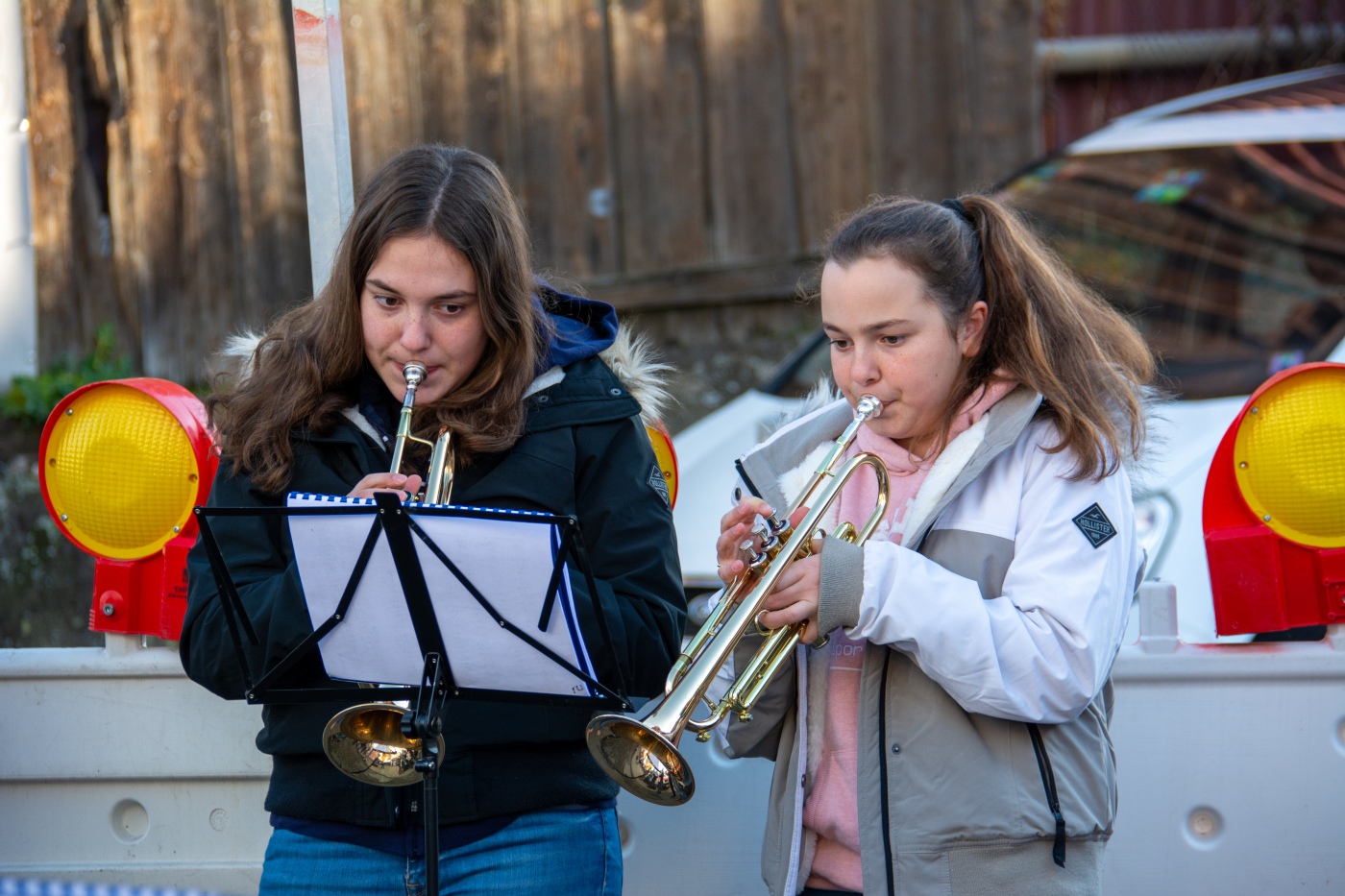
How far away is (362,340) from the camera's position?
234cm

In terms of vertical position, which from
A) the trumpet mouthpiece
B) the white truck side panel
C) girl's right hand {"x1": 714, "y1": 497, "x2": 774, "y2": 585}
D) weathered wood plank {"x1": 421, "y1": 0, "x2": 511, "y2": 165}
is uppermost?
weathered wood plank {"x1": 421, "y1": 0, "x2": 511, "y2": 165}

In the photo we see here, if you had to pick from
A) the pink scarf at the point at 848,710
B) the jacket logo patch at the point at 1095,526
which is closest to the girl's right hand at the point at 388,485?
the pink scarf at the point at 848,710

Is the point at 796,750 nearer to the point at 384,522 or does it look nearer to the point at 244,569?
the point at 384,522

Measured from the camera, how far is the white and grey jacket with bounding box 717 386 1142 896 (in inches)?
74.6

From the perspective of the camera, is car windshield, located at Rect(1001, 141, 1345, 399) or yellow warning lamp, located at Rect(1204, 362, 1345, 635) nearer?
yellow warning lamp, located at Rect(1204, 362, 1345, 635)

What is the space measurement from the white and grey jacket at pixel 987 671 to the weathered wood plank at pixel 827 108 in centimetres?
514

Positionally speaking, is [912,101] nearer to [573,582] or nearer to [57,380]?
[57,380]

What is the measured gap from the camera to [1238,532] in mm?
2318

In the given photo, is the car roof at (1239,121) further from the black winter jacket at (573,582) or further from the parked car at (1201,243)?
the black winter jacket at (573,582)

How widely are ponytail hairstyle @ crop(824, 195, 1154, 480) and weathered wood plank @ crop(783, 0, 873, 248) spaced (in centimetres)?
485

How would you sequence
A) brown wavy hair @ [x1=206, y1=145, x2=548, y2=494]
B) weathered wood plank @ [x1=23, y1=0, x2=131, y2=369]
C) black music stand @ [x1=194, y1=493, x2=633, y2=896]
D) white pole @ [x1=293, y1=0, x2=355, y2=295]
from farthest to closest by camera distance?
weathered wood plank @ [x1=23, y1=0, x2=131, y2=369] → white pole @ [x1=293, y1=0, x2=355, y2=295] → brown wavy hair @ [x1=206, y1=145, x2=548, y2=494] → black music stand @ [x1=194, y1=493, x2=633, y2=896]

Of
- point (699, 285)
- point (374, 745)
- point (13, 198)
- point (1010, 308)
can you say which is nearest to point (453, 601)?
point (374, 745)

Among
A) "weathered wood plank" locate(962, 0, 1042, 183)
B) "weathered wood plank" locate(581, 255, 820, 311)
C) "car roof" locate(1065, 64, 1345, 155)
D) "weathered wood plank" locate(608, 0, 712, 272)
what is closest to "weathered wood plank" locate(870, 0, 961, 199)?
"weathered wood plank" locate(962, 0, 1042, 183)

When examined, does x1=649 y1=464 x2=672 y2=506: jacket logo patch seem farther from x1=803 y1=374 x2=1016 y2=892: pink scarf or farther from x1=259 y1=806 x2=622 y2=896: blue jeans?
x1=259 y1=806 x2=622 y2=896: blue jeans
